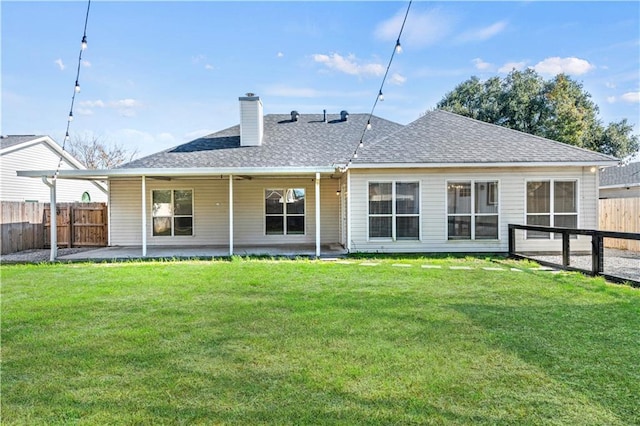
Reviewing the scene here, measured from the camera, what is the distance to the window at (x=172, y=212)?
13.3 m

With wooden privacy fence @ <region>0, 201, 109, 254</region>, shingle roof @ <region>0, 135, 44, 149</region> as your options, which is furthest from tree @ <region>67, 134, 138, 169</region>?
wooden privacy fence @ <region>0, 201, 109, 254</region>

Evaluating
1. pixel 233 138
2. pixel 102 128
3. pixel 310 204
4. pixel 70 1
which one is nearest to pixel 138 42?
pixel 70 1

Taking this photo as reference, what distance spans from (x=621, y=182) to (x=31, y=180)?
26.8 m

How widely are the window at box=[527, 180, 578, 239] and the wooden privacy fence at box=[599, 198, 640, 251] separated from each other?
2.34m

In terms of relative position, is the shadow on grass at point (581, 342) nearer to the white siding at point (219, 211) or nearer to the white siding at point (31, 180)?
the white siding at point (219, 211)

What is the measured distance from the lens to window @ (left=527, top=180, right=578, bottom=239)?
35.4ft

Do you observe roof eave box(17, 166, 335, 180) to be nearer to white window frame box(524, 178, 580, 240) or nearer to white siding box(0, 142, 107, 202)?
white window frame box(524, 178, 580, 240)

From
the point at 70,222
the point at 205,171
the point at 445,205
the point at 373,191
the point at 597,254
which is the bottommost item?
the point at 597,254

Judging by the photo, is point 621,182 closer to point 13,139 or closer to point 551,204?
point 551,204

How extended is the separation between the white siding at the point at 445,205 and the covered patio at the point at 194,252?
1186 mm

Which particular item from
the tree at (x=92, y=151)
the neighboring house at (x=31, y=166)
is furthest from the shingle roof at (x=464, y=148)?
the tree at (x=92, y=151)

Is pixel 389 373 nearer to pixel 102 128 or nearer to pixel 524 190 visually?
pixel 524 190

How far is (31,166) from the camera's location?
728 inches

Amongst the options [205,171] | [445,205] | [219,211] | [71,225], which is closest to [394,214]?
[445,205]
